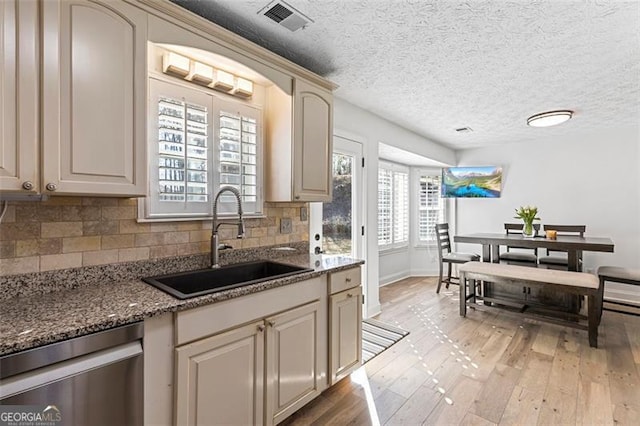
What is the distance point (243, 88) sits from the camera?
2.06m

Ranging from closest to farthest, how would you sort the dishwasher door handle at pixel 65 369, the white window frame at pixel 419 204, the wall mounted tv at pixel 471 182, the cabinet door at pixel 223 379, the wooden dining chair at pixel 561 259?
the dishwasher door handle at pixel 65 369 → the cabinet door at pixel 223 379 → the wooden dining chair at pixel 561 259 → the wall mounted tv at pixel 471 182 → the white window frame at pixel 419 204

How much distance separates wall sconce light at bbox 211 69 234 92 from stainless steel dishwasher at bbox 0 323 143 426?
148cm

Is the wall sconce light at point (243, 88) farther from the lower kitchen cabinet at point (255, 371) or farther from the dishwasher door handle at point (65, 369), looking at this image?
the dishwasher door handle at point (65, 369)

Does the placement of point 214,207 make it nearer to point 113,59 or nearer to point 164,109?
point 164,109

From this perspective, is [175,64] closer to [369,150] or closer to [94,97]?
[94,97]

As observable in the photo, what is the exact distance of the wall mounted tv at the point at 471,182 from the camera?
522 centimetres

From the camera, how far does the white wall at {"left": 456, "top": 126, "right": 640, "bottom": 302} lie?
4172mm

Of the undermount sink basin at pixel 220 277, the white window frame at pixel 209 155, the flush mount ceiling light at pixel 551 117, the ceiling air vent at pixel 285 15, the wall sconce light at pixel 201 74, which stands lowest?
the undermount sink basin at pixel 220 277

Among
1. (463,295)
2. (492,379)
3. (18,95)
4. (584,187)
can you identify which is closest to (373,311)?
(463,295)

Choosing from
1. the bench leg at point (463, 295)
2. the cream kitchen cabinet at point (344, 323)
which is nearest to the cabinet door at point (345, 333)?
the cream kitchen cabinet at point (344, 323)

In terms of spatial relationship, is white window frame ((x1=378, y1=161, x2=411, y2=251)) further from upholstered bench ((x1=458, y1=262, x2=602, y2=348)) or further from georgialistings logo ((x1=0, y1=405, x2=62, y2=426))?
georgialistings logo ((x1=0, y1=405, x2=62, y2=426))

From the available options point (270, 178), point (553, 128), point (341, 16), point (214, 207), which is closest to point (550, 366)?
point (270, 178)

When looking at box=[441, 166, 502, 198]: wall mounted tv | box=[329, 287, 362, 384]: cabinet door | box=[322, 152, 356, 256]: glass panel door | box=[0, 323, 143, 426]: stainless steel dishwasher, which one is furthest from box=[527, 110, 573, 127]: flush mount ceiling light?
box=[0, 323, 143, 426]: stainless steel dishwasher

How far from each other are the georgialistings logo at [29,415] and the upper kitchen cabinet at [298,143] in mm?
1551
